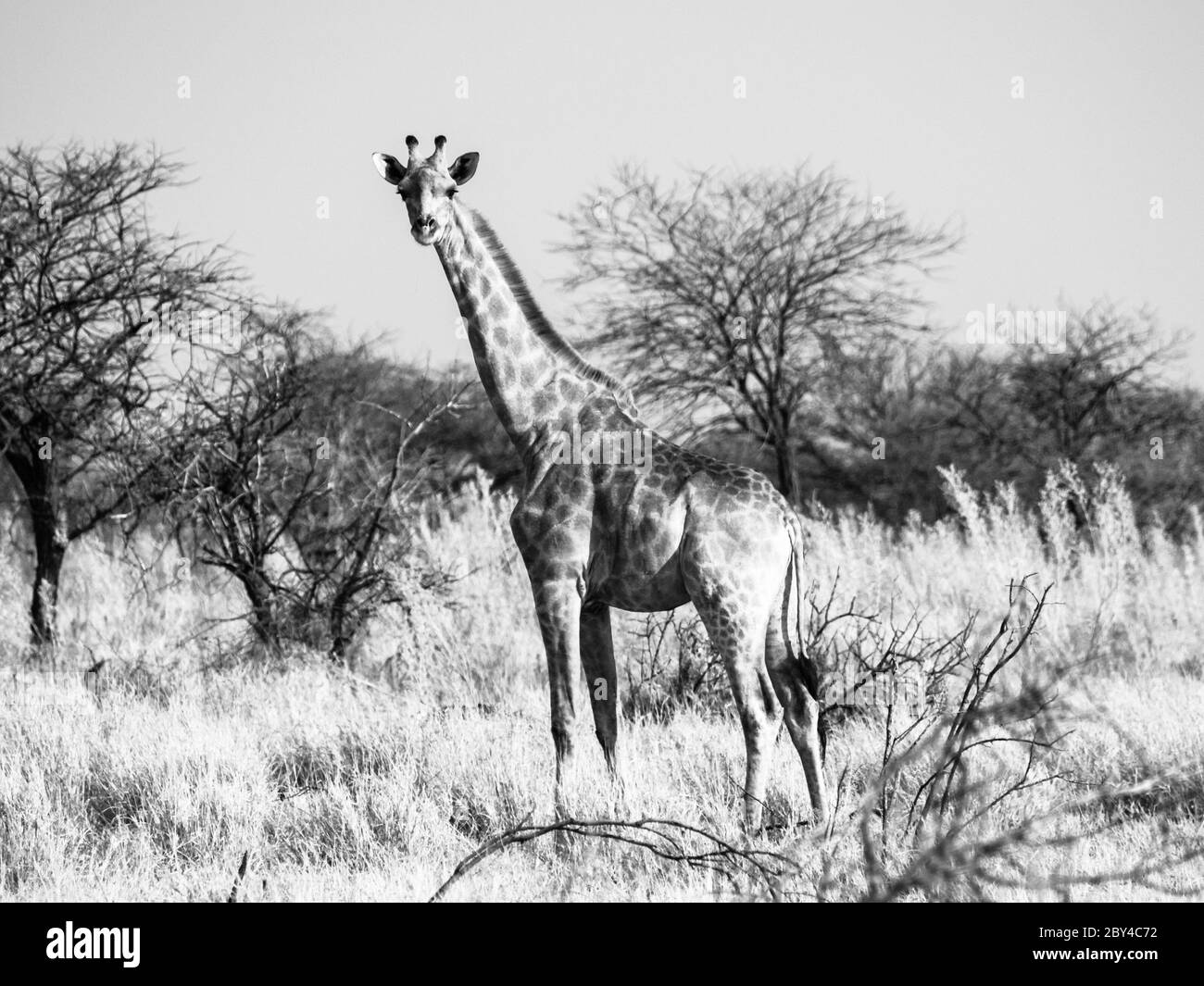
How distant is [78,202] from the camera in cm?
1091

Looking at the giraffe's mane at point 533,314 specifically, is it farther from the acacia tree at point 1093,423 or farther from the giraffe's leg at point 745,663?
the acacia tree at point 1093,423

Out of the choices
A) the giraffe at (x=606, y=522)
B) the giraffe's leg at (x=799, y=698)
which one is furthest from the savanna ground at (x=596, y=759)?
Answer: the giraffe at (x=606, y=522)

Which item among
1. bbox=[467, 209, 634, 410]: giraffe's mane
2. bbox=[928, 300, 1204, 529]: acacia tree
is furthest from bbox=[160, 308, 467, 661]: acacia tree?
bbox=[928, 300, 1204, 529]: acacia tree

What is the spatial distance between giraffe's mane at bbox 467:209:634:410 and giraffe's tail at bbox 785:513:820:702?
0.94m

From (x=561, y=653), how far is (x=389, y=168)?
2146 mm

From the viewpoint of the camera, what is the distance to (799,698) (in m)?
5.50

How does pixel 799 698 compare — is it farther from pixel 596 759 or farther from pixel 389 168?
pixel 389 168

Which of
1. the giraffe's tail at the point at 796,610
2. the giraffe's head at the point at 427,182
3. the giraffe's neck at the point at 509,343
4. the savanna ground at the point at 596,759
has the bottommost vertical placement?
the savanna ground at the point at 596,759

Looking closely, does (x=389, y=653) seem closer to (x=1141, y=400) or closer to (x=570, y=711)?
(x=570, y=711)

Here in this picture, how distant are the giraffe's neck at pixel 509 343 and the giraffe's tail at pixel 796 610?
104cm

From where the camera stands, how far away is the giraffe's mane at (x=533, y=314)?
5836mm

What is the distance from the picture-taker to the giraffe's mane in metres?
5.84

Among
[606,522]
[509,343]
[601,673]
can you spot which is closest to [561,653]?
[601,673]

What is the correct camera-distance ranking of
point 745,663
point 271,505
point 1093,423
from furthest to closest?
point 1093,423
point 271,505
point 745,663
